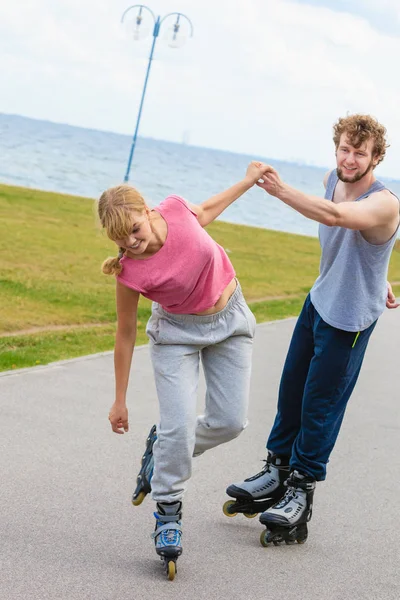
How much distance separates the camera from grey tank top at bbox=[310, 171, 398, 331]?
443cm

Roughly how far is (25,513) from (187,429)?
952 mm

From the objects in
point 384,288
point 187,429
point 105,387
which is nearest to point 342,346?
point 384,288

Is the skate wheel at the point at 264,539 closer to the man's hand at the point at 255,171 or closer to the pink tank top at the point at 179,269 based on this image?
the pink tank top at the point at 179,269

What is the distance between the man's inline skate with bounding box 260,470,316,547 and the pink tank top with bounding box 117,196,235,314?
1.02 meters

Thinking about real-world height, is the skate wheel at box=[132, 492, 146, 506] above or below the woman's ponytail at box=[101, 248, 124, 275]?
below

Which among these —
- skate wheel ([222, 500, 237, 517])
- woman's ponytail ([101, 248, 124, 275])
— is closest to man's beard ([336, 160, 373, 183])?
woman's ponytail ([101, 248, 124, 275])

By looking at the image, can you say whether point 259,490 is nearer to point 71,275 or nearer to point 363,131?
point 363,131

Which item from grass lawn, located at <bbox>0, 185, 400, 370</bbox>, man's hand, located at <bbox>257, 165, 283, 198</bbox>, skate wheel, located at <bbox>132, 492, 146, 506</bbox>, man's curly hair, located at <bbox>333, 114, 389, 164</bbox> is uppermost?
man's curly hair, located at <bbox>333, 114, 389, 164</bbox>

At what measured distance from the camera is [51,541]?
436cm

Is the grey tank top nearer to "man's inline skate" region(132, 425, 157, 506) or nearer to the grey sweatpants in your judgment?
the grey sweatpants

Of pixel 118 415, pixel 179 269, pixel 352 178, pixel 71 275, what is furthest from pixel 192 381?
pixel 71 275

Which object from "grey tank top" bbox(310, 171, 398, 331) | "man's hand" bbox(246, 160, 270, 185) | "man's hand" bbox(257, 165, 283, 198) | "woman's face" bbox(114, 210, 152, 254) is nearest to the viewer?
"woman's face" bbox(114, 210, 152, 254)

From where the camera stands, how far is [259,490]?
4.96 m

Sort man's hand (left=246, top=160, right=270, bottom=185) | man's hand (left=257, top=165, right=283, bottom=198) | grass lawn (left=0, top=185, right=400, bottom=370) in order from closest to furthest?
man's hand (left=257, top=165, right=283, bottom=198)
man's hand (left=246, top=160, right=270, bottom=185)
grass lawn (left=0, top=185, right=400, bottom=370)
